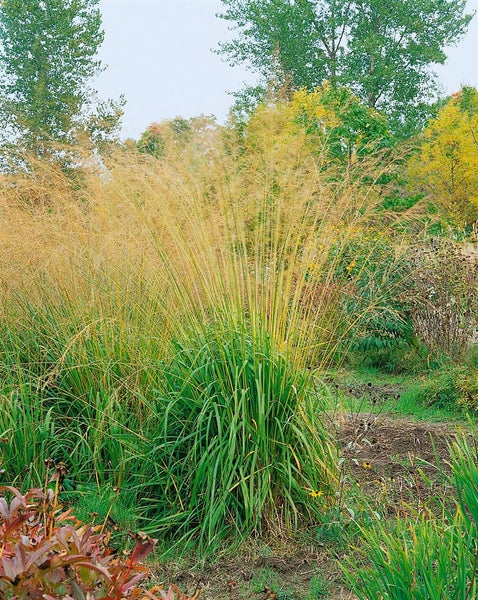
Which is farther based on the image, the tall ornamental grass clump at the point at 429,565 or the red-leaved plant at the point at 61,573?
the tall ornamental grass clump at the point at 429,565

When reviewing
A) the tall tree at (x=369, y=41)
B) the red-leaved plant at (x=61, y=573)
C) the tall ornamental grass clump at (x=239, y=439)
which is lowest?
Answer: the tall ornamental grass clump at (x=239, y=439)

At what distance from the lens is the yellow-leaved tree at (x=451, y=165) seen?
21906mm

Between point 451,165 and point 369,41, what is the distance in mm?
11754

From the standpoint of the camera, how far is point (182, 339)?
3.79 metres

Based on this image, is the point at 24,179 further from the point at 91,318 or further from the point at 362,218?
the point at 362,218

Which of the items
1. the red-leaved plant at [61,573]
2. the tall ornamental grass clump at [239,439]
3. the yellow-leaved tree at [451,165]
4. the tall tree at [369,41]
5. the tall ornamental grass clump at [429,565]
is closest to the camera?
the red-leaved plant at [61,573]

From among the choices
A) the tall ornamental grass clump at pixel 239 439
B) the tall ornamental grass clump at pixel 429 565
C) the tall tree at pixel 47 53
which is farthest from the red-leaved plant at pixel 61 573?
the tall tree at pixel 47 53

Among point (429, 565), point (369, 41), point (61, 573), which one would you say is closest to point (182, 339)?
point (429, 565)

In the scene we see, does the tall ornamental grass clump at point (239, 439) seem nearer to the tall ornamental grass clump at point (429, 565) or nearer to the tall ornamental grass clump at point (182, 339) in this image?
the tall ornamental grass clump at point (182, 339)

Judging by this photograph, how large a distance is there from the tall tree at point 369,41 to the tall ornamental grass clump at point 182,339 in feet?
95.9

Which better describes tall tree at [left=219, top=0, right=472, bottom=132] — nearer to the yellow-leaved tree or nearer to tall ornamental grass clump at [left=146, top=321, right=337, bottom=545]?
the yellow-leaved tree

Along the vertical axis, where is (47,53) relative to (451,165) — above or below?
above

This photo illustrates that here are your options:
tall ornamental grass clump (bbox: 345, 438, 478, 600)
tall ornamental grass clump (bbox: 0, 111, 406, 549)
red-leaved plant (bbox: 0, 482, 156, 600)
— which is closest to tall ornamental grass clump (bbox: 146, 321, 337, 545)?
tall ornamental grass clump (bbox: 0, 111, 406, 549)

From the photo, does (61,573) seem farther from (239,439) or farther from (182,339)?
(182,339)
